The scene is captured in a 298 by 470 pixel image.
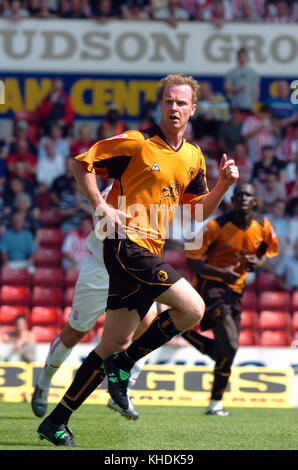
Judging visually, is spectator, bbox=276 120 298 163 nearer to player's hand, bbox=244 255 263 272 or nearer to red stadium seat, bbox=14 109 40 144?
red stadium seat, bbox=14 109 40 144

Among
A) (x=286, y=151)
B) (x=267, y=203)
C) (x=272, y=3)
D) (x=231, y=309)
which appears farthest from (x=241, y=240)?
(x=272, y=3)

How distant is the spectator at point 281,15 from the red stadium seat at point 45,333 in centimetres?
732

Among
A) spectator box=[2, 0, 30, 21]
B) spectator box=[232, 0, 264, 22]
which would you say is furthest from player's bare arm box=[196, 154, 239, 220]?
spectator box=[232, 0, 264, 22]

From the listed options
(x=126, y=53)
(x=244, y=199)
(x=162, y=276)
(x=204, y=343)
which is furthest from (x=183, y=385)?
(x=126, y=53)

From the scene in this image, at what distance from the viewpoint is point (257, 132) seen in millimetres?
15070

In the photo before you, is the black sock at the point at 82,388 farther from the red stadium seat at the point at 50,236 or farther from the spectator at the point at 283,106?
the spectator at the point at 283,106

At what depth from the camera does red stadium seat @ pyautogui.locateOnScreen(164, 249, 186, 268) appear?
13453 millimetres

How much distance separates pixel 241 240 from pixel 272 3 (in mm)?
9084

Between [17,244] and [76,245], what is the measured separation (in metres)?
0.94

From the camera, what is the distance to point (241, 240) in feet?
29.4

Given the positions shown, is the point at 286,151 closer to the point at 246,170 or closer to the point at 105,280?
the point at 246,170

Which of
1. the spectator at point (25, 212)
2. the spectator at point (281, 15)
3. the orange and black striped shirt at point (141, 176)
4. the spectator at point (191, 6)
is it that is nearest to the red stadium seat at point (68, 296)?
the spectator at point (25, 212)

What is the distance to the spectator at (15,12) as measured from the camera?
15.6 m

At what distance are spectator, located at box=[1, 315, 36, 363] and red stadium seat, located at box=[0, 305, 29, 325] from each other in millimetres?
998
